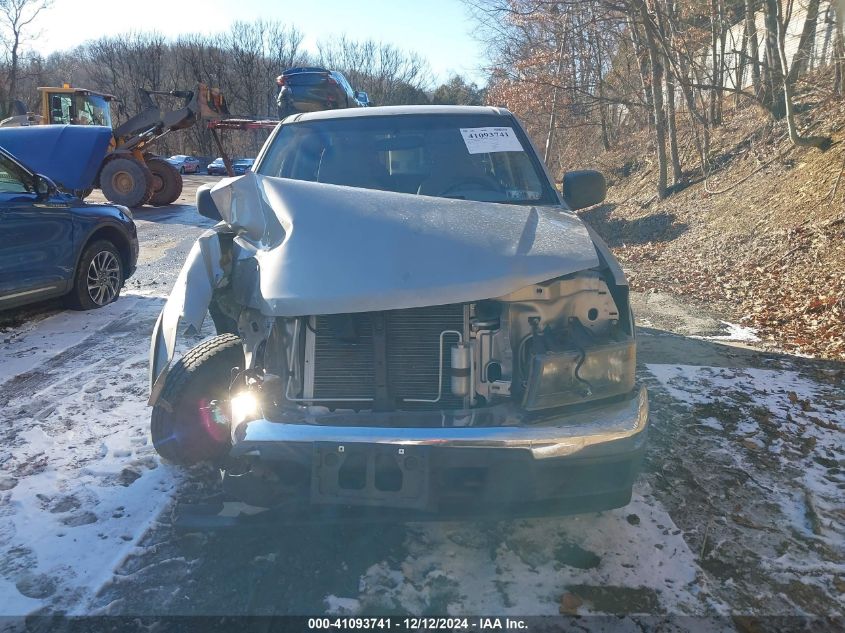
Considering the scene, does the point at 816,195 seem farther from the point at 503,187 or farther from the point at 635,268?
the point at 503,187

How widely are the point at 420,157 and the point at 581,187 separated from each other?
1061 mm

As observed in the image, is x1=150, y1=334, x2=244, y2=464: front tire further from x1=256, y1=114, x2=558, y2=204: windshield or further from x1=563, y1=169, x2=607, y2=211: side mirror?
x1=563, y1=169, x2=607, y2=211: side mirror

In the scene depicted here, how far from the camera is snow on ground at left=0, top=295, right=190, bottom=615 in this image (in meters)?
2.53

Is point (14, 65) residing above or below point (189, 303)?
above

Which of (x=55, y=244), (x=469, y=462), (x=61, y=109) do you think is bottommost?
(x=469, y=462)

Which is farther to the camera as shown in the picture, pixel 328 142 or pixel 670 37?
pixel 670 37

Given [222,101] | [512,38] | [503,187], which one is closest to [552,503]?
[503,187]

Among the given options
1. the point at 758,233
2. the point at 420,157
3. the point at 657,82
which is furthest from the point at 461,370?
the point at 657,82

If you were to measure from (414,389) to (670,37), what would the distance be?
1126 cm

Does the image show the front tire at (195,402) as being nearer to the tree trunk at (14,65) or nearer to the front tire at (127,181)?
the front tire at (127,181)

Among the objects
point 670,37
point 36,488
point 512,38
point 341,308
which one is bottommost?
point 36,488

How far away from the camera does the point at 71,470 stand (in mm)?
3318

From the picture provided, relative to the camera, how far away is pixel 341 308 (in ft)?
8.07

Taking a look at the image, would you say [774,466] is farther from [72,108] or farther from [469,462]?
[72,108]
